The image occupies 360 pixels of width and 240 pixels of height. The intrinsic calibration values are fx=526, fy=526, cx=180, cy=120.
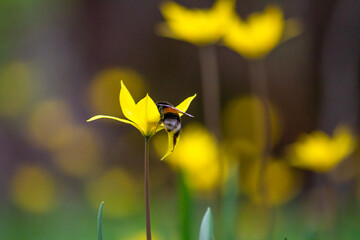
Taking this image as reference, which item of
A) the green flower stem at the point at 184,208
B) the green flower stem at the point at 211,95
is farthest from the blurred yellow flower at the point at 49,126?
the green flower stem at the point at 184,208

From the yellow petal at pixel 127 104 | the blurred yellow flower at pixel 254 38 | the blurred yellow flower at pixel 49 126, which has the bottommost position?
the yellow petal at pixel 127 104

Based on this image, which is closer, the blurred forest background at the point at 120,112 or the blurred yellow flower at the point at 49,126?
the blurred forest background at the point at 120,112

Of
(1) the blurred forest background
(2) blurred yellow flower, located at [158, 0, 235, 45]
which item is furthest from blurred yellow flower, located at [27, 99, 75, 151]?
(2) blurred yellow flower, located at [158, 0, 235, 45]

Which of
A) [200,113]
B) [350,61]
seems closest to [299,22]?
[200,113]

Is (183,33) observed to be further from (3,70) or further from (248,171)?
(3,70)

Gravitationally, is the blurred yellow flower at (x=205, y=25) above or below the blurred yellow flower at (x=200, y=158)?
above

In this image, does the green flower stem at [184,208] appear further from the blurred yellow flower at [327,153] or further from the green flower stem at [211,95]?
the blurred yellow flower at [327,153]

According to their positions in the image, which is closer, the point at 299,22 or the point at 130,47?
the point at 299,22
